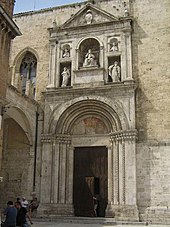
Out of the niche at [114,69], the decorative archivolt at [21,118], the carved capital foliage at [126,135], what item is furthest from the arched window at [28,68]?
the carved capital foliage at [126,135]

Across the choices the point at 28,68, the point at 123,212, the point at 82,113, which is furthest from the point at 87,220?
the point at 28,68

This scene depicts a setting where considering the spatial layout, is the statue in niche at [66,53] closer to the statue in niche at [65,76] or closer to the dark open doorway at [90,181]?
the statue in niche at [65,76]

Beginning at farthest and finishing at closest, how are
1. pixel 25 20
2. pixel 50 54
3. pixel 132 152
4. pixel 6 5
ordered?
pixel 25 20
pixel 50 54
pixel 132 152
pixel 6 5

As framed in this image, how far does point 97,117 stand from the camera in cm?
1552

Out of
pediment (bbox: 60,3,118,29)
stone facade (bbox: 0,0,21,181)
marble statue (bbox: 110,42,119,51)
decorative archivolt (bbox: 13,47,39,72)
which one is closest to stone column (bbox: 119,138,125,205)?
marble statue (bbox: 110,42,119,51)

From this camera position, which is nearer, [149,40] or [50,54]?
[149,40]

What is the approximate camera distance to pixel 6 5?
11641mm

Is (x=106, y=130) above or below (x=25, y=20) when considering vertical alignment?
below

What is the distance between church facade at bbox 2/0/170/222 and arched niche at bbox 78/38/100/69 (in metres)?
0.05

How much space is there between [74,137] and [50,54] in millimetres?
4252

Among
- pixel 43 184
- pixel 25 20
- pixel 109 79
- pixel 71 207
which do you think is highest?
pixel 25 20

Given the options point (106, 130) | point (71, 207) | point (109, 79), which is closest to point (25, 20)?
point (109, 79)

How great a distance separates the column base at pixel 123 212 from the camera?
13.4 metres

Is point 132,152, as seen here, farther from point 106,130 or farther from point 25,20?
point 25,20
